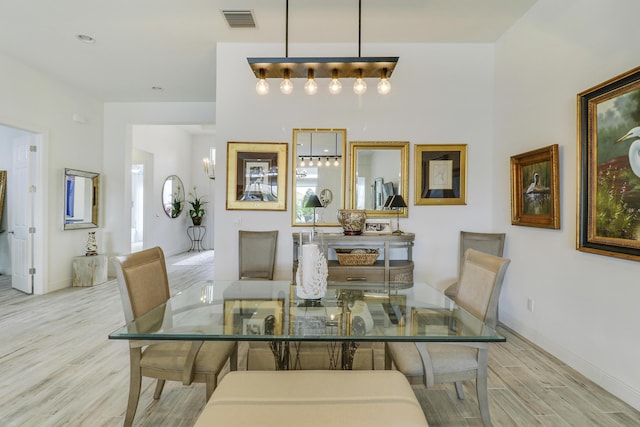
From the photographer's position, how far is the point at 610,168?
2.17m

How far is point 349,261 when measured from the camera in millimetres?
3311

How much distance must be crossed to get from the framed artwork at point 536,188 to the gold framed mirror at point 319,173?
172cm

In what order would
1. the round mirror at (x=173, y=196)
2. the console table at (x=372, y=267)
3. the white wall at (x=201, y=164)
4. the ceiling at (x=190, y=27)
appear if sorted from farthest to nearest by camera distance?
the white wall at (x=201, y=164), the round mirror at (x=173, y=196), the console table at (x=372, y=267), the ceiling at (x=190, y=27)

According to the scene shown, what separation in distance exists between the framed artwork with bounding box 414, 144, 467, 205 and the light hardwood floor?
149 cm

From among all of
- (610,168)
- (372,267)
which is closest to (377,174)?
(372,267)

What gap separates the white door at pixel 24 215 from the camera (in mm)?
4586

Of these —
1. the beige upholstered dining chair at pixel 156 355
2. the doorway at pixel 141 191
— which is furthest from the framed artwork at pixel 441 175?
the doorway at pixel 141 191

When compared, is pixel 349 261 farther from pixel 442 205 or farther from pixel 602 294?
pixel 602 294

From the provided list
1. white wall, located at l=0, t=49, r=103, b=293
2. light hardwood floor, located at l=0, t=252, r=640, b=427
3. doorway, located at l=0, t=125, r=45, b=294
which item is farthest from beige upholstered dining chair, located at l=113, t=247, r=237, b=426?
doorway, located at l=0, t=125, r=45, b=294

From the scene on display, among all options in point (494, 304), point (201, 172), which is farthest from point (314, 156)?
point (201, 172)

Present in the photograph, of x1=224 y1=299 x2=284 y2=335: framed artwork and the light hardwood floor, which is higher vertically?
x1=224 y1=299 x2=284 y2=335: framed artwork

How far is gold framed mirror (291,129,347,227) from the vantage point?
3699 mm

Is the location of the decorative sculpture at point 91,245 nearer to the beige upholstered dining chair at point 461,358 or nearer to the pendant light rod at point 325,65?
the pendant light rod at point 325,65

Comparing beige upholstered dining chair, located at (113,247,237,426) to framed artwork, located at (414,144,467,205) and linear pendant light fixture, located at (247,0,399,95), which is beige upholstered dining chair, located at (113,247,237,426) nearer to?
linear pendant light fixture, located at (247,0,399,95)
